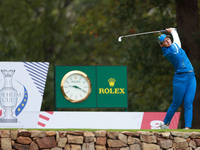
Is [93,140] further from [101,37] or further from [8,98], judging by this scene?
[101,37]

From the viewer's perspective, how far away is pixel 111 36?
21.9 m

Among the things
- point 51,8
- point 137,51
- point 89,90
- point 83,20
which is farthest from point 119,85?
point 51,8

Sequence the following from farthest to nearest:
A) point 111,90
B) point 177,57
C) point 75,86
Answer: point 111,90 < point 75,86 < point 177,57

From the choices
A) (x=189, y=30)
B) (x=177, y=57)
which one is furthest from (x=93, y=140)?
(x=189, y=30)

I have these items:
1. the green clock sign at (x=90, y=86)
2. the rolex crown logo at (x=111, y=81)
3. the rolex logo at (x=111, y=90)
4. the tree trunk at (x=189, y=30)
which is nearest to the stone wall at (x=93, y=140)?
the green clock sign at (x=90, y=86)

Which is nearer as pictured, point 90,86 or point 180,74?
point 180,74

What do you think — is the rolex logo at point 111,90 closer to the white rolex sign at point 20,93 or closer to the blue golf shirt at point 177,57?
the white rolex sign at point 20,93

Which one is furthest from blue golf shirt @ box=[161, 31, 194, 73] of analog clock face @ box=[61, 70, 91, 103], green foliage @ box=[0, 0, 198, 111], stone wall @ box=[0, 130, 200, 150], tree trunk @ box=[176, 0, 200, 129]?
green foliage @ box=[0, 0, 198, 111]

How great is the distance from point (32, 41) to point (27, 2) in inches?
74.6

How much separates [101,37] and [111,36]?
181cm

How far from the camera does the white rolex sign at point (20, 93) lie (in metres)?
11.6

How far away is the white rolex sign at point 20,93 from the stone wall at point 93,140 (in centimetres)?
125

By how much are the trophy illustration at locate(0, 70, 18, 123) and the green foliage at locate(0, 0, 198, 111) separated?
232 inches

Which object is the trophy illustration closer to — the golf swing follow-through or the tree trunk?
the golf swing follow-through
